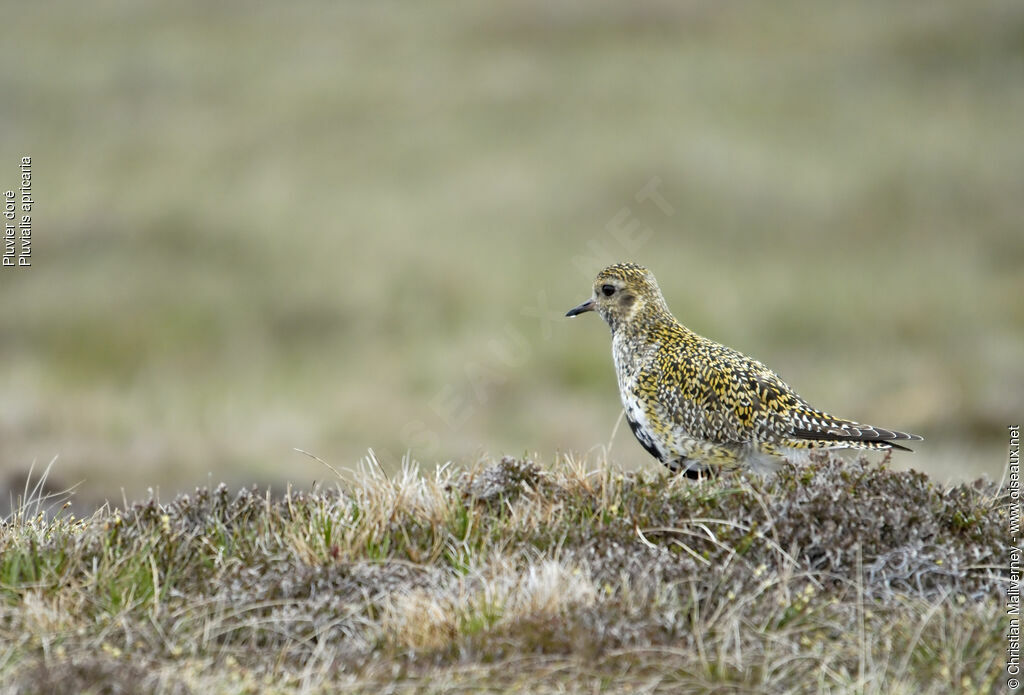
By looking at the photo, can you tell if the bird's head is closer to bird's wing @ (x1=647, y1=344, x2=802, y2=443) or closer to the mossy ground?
bird's wing @ (x1=647, y1=344, x2=802, y2=443)

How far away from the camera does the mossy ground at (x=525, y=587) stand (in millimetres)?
5004

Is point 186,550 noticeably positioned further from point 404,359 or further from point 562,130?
point 562,130

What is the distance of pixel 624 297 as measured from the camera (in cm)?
825

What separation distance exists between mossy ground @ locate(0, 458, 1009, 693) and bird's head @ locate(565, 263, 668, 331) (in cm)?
174

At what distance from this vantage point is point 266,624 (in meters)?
5.46

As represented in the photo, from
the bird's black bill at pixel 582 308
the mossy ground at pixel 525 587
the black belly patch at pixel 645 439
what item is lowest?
the mossy ground at pixel 525 587

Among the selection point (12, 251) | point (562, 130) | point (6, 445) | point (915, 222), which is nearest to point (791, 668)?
point (6, 445)

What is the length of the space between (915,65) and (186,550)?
118 feet

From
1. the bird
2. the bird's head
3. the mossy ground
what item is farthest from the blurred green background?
the mossy ground

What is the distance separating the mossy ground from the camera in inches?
197

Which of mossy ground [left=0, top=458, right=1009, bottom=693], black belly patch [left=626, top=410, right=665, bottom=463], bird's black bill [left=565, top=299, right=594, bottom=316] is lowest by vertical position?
mossy ground [left=0, top=458, right=1009, bottom=693]

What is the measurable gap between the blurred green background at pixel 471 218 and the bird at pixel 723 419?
8.14 m

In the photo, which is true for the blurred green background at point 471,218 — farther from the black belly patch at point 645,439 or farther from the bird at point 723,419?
the black belly patch at point 645,439

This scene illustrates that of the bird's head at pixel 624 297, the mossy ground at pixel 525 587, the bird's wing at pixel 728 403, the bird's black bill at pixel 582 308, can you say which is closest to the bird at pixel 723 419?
the bird's wing at pixel 728 403
